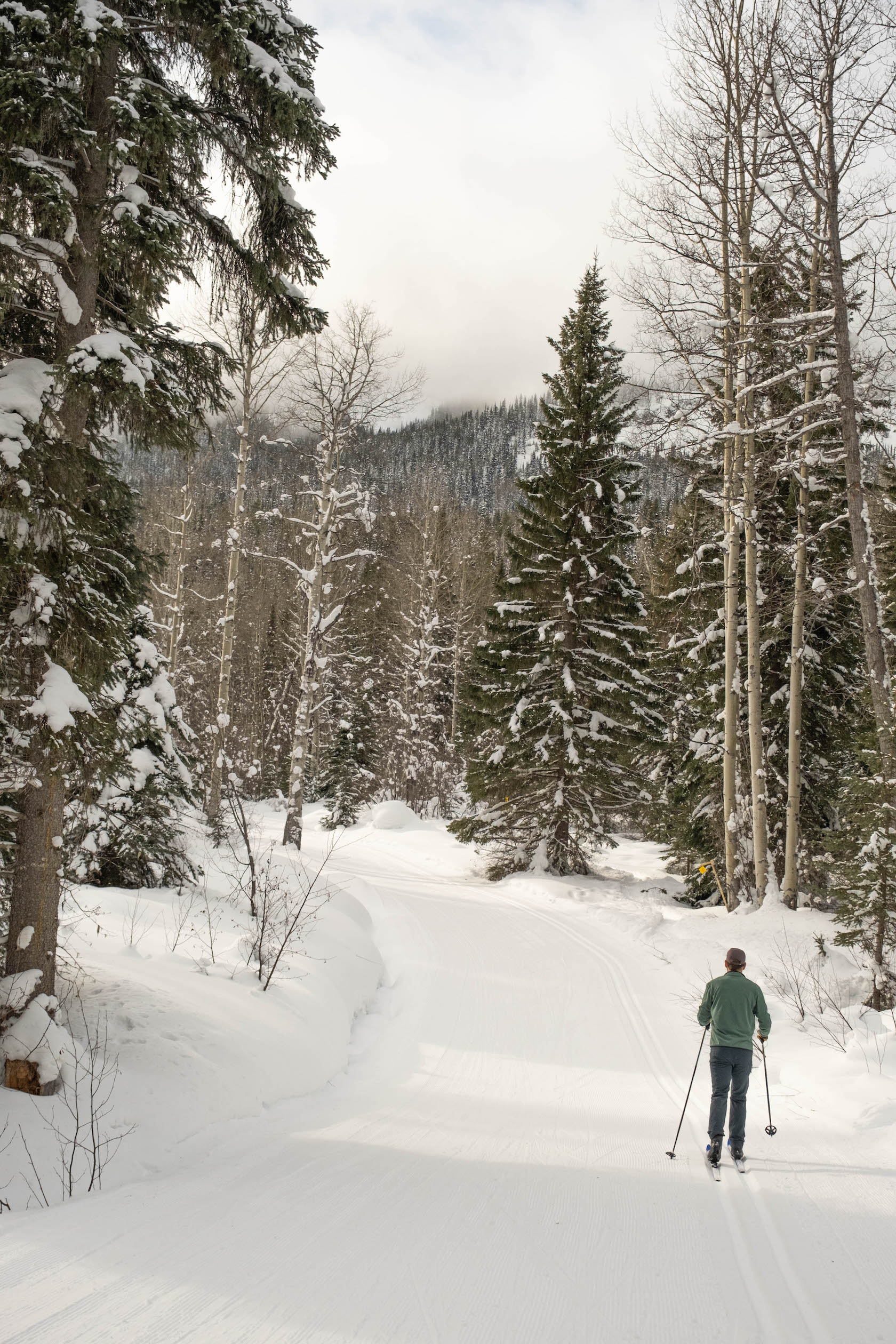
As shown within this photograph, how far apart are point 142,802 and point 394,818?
15918 mm

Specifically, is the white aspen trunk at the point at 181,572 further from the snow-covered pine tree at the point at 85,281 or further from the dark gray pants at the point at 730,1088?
the dark gray pants at the point at 730,1088

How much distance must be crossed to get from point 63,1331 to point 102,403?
542 centimetres

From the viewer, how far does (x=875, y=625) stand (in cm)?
927

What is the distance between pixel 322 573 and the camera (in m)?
16.0

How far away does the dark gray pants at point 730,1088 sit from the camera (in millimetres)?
5184

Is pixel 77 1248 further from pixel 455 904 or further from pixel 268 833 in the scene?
pixel 268 833

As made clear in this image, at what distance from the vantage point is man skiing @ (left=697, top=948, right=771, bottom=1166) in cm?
520

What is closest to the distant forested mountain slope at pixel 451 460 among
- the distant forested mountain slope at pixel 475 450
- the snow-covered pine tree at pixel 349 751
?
the distant forested mountain slope at pixel 475 450

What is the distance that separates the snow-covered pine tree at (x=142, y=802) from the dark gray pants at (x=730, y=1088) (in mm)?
5427

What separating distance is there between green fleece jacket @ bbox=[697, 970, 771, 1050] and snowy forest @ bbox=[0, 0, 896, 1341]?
2109 millimetres

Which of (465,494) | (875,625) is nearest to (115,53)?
(875,625)

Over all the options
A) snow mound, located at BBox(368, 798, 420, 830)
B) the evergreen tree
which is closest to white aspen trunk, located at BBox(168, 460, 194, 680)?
snow mound, located at BBox(368, 798, 420, 830)

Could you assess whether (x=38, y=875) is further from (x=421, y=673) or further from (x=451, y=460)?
(x=451, y=460)

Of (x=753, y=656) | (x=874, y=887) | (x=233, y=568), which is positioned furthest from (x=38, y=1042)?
(x=233, y=568)
